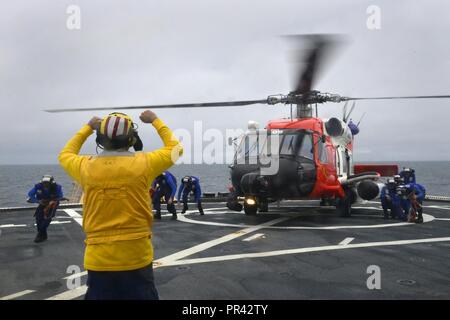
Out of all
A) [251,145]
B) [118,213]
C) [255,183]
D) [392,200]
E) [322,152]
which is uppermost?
[251,145]

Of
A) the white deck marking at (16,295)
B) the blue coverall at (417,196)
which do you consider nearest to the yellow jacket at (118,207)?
the white deck marking at (16,295)

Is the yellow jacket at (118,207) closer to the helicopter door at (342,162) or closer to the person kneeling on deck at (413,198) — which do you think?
the helicopter door at (342,162)

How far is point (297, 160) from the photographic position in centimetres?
1155

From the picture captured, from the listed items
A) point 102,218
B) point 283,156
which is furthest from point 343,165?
point 102,218

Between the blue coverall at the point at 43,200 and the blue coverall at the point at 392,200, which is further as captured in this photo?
the blue coverall at the point at 392,200

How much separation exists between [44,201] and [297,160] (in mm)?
6878

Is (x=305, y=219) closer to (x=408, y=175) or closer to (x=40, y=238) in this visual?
(x=408, y=175)

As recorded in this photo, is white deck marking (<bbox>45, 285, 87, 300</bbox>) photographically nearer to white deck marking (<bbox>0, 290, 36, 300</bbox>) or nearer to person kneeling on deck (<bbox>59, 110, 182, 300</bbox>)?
white deck marking (<bbox>0, 290, 36, 300</bbox>)

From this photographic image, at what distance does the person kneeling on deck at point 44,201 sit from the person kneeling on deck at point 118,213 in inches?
278

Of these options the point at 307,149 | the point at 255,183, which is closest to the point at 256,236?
the point at 255,183

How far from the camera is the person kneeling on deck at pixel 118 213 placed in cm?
295

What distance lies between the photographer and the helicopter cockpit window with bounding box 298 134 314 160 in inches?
466
